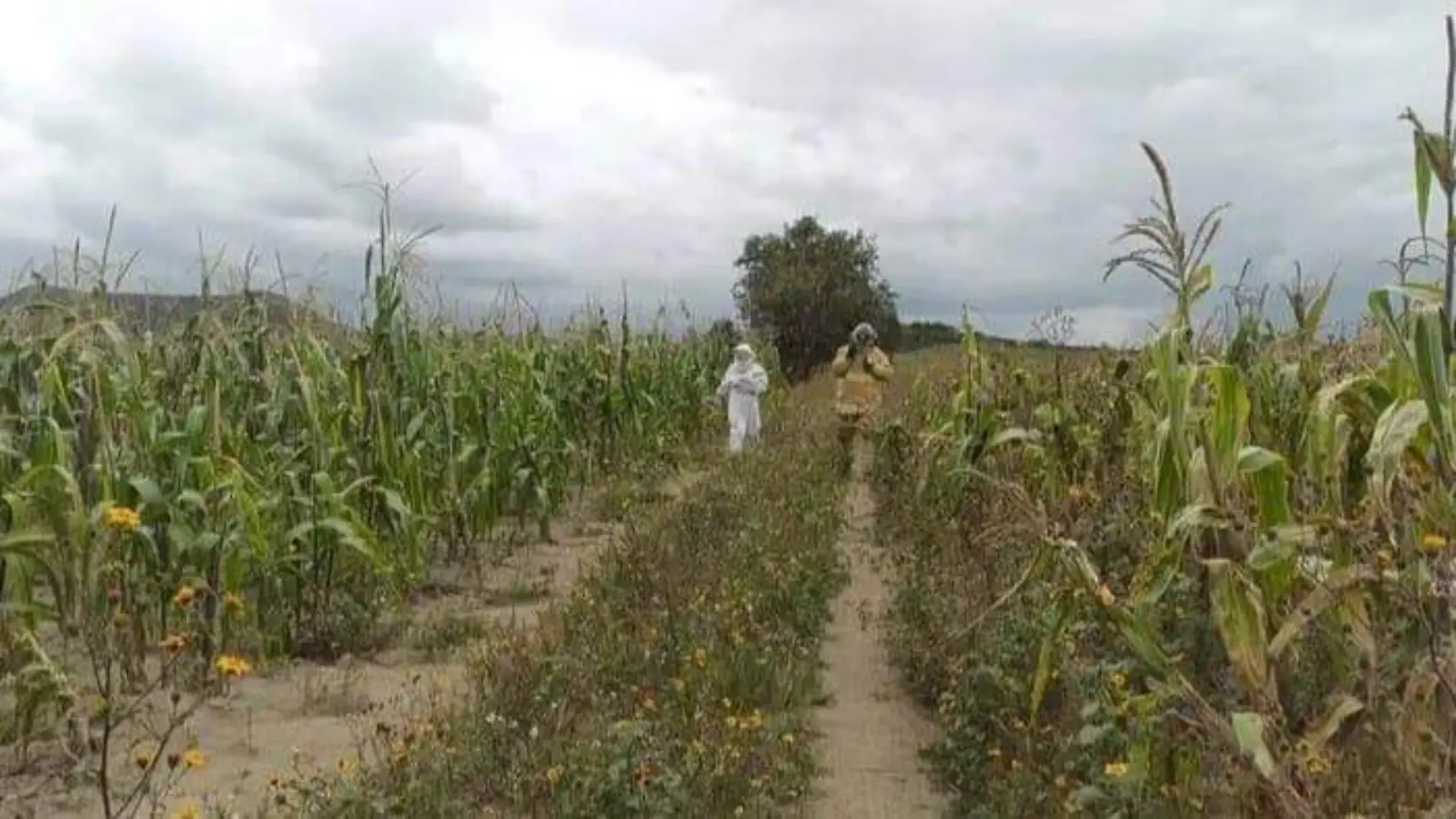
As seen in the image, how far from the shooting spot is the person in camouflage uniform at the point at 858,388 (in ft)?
41.7

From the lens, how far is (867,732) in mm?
4750

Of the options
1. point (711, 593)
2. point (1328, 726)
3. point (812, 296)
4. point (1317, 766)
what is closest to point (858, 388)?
point (711, 593)

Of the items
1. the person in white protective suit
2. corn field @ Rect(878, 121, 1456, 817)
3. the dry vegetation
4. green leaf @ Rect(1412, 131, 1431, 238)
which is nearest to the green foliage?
the dry vegetation

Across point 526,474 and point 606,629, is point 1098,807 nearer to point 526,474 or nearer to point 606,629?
point 606,629

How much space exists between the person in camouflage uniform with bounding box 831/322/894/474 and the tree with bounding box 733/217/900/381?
18.3 m

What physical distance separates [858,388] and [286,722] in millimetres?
8678

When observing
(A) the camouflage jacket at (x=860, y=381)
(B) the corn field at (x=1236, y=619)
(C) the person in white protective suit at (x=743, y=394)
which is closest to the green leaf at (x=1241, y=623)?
(B) the corn field at (x=1236, y=619)

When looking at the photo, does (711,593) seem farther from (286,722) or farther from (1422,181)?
(1422,181)

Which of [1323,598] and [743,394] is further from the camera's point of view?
[743,394]

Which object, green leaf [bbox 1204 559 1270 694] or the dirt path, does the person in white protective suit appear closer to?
the dirt path

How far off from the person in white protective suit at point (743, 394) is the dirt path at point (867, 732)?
689 cm

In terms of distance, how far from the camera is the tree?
105 ft

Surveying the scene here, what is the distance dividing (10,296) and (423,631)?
9.74ft

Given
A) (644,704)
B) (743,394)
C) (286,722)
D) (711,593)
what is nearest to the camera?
(644,704)
